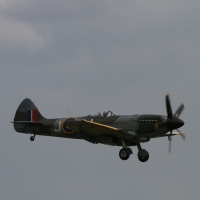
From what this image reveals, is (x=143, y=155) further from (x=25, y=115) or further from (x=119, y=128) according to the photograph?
(x=25, y=115)

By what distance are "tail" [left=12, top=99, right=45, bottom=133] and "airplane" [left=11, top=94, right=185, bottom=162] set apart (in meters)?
1.34

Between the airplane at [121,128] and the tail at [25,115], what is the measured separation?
1.34 metres

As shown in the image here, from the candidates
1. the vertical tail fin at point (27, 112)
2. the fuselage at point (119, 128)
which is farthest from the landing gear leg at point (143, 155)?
the vertical tail fin at point (27, 112)

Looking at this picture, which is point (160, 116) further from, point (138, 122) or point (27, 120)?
point (27, 120)

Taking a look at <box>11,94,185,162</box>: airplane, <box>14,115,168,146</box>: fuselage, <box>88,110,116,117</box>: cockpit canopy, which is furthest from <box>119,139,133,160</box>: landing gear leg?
<box>88,110,116,117</box>: cockpit canopy

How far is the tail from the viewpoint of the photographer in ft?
111

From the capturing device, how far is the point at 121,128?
3009 cm

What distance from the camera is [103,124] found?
100ft

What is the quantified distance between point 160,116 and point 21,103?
9.07 m

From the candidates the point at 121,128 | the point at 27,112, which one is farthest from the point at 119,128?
the point at 27,112

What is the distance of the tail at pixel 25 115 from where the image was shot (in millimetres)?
33906

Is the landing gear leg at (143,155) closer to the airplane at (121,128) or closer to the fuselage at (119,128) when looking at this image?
the airplane at (121,128)

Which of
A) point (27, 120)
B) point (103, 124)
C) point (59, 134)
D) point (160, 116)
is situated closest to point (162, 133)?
point (160, 116)

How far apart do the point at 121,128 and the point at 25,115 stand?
22.5ft
